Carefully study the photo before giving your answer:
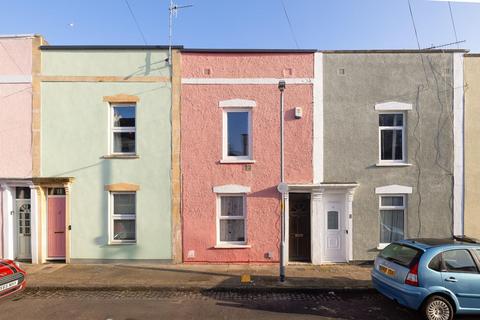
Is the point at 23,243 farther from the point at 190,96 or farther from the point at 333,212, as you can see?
the point at 333,212

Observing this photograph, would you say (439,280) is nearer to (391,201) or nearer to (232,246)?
(391,201)

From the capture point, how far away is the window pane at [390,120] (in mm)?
9953

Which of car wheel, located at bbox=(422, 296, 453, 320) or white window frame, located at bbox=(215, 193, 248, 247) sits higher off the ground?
white window frame, located at bbox=(215, 193, 248, 247)

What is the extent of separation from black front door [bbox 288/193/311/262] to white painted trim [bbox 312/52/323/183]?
2.81 feet

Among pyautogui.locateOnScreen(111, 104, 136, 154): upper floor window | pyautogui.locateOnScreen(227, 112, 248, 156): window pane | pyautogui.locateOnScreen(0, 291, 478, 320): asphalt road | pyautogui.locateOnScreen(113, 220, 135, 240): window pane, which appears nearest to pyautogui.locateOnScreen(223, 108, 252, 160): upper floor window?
pyautogui.locateOnScreen(227, 112, 248, 156): window pane

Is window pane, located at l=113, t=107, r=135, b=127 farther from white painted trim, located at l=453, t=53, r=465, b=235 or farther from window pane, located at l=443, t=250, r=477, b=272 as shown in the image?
white painted trim, located at l=453, t=53, r=465, b=235

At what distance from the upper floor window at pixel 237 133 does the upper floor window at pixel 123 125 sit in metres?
3.14

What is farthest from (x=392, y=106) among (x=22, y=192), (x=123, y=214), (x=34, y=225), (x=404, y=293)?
(x=22, y=192)

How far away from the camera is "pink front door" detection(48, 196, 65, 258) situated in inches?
386

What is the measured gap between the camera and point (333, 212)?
387 inches

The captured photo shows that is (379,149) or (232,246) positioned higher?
(379,149)

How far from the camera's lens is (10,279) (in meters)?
6.17

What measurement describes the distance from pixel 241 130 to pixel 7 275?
7.10m

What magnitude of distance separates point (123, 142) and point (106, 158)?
2.50ft
